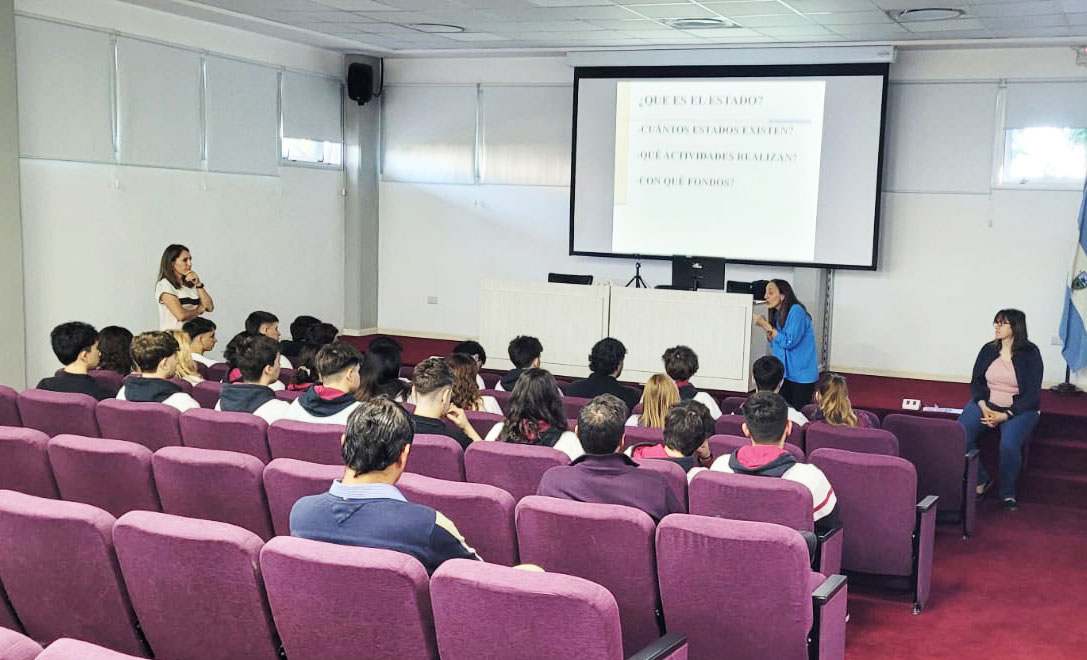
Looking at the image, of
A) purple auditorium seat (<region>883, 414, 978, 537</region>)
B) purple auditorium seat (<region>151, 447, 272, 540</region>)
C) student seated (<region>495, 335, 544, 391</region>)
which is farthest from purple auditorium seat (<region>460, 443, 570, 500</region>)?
purple auditorium seat (<region>883, 414, 978, 537</region>)

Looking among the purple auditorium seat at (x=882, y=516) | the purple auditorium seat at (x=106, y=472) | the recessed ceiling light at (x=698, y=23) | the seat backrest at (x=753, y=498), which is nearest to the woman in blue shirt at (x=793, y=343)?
the recessed ceiling light at (x=698, y=23)

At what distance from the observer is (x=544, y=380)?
4465 millimetres

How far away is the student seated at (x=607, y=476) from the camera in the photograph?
3451mm

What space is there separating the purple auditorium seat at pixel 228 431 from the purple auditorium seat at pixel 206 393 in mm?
1156

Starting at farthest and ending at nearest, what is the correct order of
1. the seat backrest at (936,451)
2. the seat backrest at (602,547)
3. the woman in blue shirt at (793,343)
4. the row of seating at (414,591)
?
1. the woman in blue shirt at (793,343)
2. the seat backrest at (936,451)
3. the seat backrest at (602,547)
4. the row of seating at (414,591)

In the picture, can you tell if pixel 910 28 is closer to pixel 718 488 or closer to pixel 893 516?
pixel 893 516

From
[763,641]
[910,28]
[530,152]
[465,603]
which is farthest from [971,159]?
[465,603]

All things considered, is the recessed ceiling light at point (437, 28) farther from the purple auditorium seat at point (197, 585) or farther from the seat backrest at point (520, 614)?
the seat backrest at point (520, 614)

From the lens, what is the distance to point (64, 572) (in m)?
3.08

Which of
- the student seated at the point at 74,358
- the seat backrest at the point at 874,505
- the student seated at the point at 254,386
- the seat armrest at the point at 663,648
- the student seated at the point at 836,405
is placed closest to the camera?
the seat armrest at the point at 663,648

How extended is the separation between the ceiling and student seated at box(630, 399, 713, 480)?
4.77m

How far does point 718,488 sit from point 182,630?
6.33 feet

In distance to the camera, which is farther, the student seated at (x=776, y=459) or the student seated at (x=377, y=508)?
the student seated at (x=776, y=459)

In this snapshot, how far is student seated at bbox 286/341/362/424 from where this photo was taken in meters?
4.91
